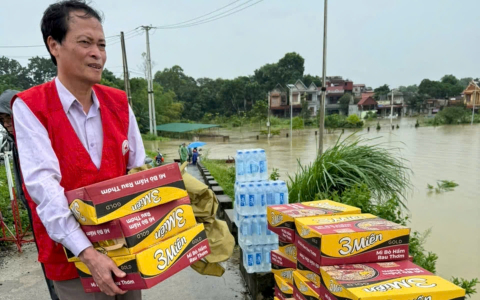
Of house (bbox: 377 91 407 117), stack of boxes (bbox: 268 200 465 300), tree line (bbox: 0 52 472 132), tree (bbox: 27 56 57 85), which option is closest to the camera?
stack of boxes (bbox: 268 200 465 300)

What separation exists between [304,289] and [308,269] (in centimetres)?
10

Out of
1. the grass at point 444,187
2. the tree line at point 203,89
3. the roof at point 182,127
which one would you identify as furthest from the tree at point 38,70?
the grass at point 444,187

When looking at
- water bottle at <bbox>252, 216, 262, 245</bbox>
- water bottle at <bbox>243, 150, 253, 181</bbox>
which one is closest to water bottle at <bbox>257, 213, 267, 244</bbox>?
water bottle at <bbox>252, 216, 262, 245</bbox>

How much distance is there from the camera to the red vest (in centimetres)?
121

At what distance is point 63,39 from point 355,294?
4.67 feet

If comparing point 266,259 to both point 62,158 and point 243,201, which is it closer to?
point 243,201

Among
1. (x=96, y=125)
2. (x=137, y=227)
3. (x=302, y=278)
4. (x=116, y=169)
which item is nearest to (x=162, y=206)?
(x=137, y=227)

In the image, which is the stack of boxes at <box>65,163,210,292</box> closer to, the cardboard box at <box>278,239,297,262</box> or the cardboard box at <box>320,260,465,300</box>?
the cardboard box at <box>320,260,465,300</box>

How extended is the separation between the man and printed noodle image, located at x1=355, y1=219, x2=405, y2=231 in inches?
43.9

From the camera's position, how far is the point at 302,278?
168 cm

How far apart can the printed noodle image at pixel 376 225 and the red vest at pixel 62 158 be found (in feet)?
3.82

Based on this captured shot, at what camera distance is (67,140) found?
4.03ft

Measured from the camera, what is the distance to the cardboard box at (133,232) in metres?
1.14

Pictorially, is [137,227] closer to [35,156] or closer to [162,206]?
[162,206]
